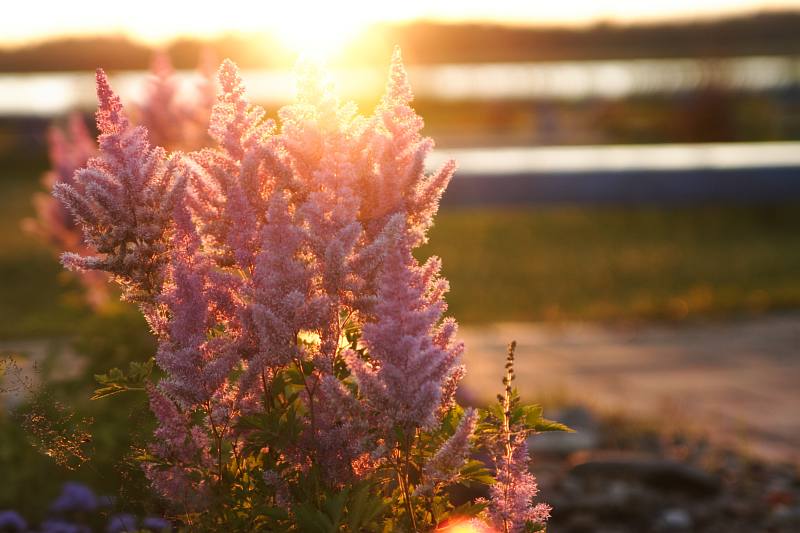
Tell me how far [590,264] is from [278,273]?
1076cm

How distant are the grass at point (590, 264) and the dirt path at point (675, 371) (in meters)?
0.67

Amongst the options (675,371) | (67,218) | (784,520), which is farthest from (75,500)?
(675,371)

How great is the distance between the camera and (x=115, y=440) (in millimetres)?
4902

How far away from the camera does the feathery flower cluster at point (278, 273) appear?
250 cm

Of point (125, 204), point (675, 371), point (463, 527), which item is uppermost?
point (675, 371)

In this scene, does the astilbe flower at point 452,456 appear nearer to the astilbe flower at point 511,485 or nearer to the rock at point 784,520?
the astilbe flower at point 511,485

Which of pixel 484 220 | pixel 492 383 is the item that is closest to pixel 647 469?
pixel 492 383

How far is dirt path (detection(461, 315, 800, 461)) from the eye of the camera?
281 inches

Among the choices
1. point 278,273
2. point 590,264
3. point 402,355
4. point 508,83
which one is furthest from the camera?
point 508,83

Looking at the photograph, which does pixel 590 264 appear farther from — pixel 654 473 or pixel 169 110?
pixel 169 110

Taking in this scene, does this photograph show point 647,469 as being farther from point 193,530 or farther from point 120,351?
point 193,530

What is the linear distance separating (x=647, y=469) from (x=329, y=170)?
150 inches

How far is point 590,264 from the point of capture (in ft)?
42.4

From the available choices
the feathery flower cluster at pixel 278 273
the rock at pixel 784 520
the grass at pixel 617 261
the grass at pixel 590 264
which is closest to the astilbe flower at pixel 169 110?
the feathery flower cluster at pixel 278 273
